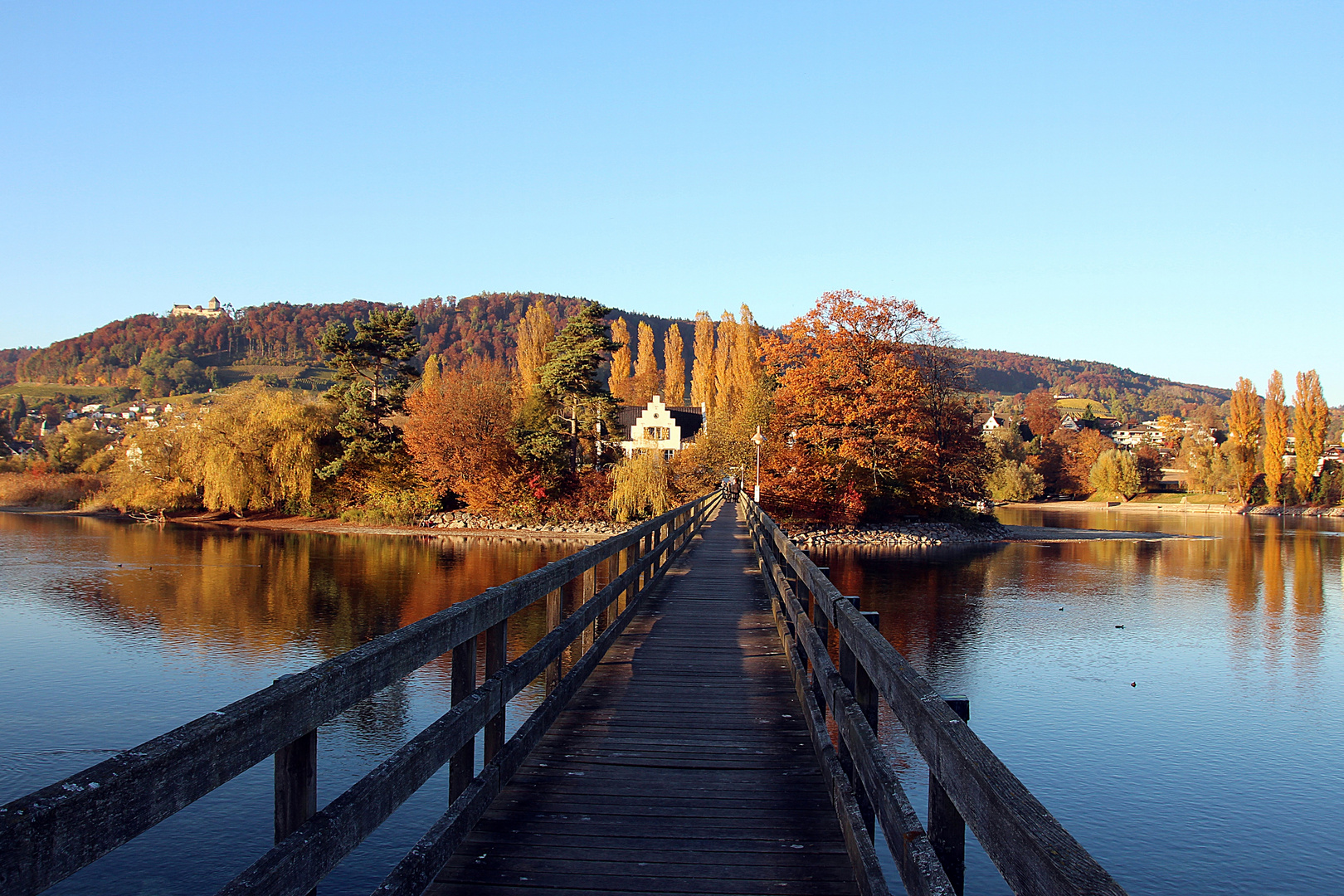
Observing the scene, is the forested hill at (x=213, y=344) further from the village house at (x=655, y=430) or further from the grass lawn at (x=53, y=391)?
the village house at (x=655, y=430)

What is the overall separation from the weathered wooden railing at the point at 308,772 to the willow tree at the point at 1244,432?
272 ft

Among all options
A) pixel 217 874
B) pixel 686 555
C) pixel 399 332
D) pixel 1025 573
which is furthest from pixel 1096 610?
pixel 399 332

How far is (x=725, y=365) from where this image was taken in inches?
2542

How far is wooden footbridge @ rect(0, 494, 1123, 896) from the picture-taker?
172 centimetres

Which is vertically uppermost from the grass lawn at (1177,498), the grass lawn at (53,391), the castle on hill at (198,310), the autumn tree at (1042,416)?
the castle on hill at (198,310)

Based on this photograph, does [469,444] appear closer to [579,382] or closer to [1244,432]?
[579,382]

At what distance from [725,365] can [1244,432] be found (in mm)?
45500

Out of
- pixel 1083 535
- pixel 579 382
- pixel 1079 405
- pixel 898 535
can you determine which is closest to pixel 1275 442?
pixel 1083 535

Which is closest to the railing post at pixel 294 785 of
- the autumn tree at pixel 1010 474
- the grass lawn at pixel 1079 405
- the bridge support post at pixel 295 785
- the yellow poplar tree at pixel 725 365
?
the bridge support post at pixel 295 785

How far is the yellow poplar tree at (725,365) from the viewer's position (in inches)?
2416

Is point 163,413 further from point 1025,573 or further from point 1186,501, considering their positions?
point 1186,501

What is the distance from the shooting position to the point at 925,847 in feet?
8.13

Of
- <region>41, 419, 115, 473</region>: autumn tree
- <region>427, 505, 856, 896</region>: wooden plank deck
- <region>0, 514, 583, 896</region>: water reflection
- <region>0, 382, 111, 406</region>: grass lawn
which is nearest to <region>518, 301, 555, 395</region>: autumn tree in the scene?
<region>41, 419, 115, 473</region>: autumn tree

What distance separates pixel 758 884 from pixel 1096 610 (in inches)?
842
